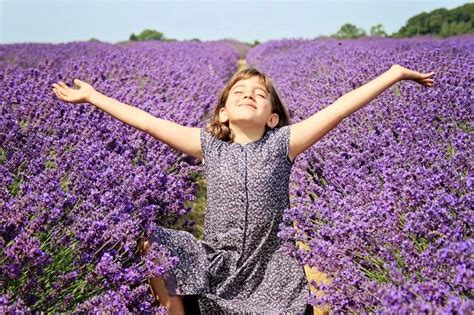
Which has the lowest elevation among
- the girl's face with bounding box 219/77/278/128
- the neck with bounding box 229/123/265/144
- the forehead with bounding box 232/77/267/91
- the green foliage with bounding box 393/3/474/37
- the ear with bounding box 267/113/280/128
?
the neck with bounding box 229/123/265/144

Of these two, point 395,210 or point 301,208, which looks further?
point 301,208

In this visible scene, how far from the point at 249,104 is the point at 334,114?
1.26 ft

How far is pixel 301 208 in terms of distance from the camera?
2.33 metres

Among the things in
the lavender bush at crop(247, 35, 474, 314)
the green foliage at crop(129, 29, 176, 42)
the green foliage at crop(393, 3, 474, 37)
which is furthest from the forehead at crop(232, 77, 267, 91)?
the green foliage at crop(129, 29, 176, 42)

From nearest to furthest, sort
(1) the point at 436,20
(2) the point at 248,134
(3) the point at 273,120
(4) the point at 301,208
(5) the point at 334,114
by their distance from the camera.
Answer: (4) the point at 301,208 < (5) the point at 334,114 < (2) the point at 248,134 < (3) the point at 273,120 < (1) the point at 436,20

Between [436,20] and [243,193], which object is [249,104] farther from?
[436,20]

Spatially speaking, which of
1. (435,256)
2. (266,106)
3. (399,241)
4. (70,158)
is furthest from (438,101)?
(70,158)

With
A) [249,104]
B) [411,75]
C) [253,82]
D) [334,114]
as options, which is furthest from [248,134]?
[411,75]

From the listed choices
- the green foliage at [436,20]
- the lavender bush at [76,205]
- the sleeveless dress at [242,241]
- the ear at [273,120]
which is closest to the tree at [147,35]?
the green foliage at [436,20]

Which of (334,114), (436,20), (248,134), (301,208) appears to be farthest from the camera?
(436,20)

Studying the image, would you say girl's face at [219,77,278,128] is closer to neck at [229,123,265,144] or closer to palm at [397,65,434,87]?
neck at [229,123,265,144]

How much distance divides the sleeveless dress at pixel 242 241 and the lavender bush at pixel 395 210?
121mm

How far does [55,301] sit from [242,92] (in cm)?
127

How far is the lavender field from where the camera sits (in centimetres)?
165
